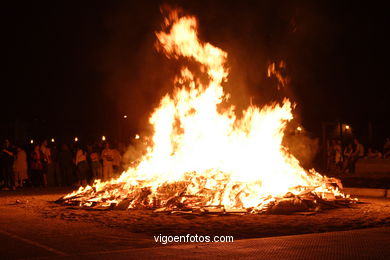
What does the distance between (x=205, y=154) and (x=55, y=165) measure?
27.6 feet

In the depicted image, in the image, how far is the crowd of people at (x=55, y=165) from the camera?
65.0 feet

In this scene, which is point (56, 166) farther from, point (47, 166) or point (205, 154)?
point (205, 154)

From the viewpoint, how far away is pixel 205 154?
1536 cm

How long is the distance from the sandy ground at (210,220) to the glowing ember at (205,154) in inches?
40.1

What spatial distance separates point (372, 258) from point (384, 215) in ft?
15.8

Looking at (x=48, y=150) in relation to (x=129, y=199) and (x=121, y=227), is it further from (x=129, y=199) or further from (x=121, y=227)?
(x=121, y=227)

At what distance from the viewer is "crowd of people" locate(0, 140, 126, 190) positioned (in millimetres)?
19797

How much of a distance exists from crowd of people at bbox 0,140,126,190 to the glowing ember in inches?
152

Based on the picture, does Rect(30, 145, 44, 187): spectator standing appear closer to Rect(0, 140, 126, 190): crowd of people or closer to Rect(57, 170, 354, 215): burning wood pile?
Rect(0, 140, 126, 190): crowd of people

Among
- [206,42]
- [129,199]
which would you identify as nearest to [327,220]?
[129,199]

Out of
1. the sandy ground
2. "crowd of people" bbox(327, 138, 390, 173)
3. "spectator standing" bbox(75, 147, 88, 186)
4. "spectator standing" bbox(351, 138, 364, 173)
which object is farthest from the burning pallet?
"spectator standing" bbox(351, 138, 364, 173)

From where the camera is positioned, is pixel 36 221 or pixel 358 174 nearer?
pixel 36 221

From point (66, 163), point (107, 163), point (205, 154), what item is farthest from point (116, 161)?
point (205, 154)

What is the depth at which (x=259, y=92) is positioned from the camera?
32.5 m
